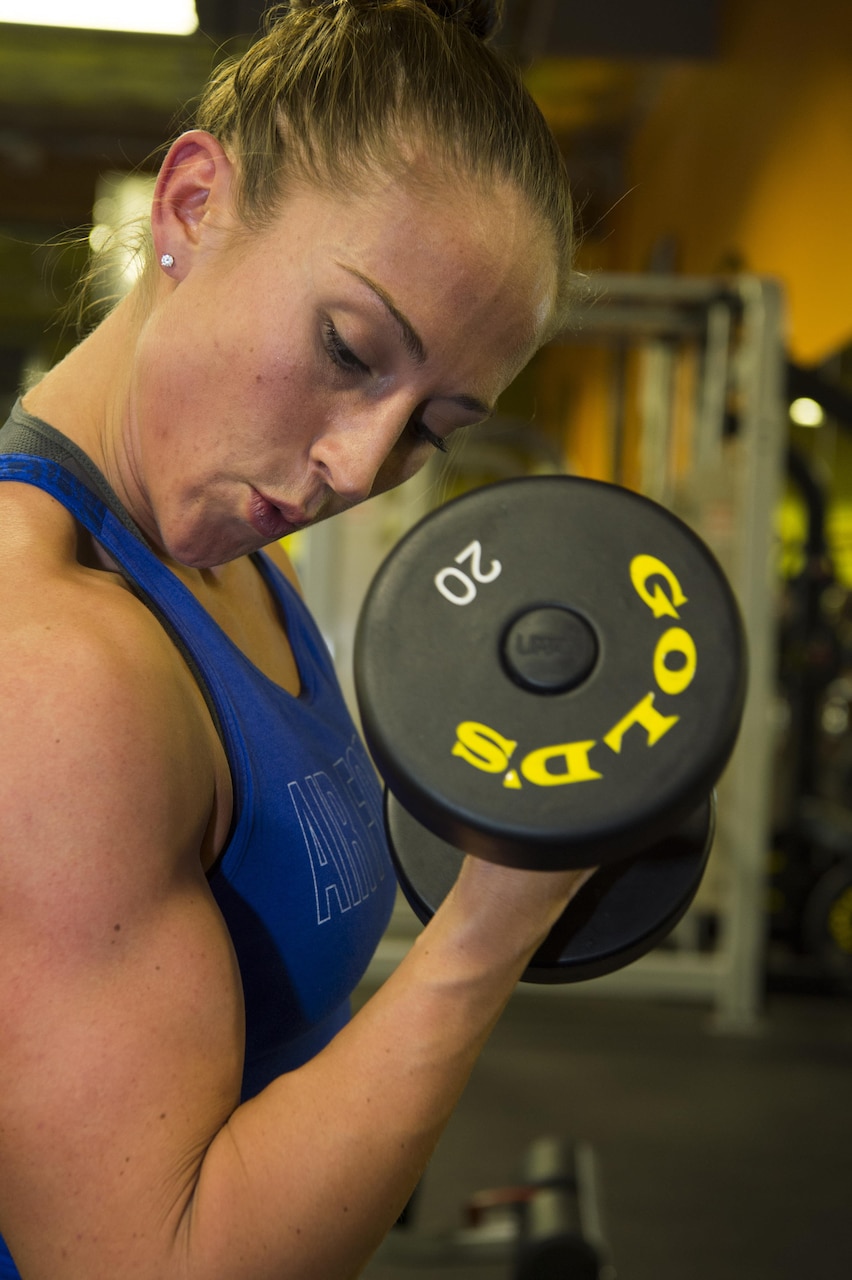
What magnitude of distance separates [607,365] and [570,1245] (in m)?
7.21

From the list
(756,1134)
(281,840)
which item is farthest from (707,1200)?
(281,840)

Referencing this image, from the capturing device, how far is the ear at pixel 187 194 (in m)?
0.76

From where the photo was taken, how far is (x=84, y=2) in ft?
13.5

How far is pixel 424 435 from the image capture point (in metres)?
0.82

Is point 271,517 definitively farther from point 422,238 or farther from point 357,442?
point 422,238

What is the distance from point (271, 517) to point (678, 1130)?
2575mm

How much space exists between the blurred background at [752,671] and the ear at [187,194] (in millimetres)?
1313

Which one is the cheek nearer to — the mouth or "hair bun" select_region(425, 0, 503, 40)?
the mouth

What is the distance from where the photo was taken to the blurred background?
8.66 feet

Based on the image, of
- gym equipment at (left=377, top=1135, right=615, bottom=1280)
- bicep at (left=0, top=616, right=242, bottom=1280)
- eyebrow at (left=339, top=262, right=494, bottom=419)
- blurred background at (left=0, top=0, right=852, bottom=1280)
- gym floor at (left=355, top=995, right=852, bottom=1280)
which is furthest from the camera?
blurred background at (left=0, top=0, right=852, bottom=1280)

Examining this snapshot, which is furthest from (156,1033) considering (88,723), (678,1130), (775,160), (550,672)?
(775,160)

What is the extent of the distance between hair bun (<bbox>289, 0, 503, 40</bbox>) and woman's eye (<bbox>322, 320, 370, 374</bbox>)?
270 mm

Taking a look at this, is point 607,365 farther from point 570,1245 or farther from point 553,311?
point 553,311

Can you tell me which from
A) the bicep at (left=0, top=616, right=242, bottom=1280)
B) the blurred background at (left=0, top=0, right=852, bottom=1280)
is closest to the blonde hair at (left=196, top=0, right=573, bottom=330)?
the bicep at (left=0, top=616, right=242, bottom=1280)
